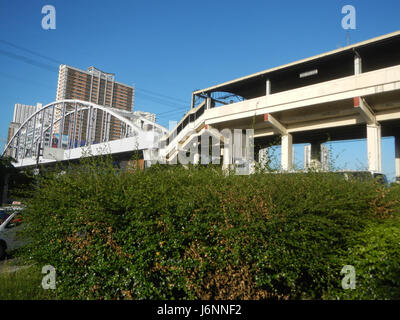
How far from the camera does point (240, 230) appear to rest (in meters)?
3.60

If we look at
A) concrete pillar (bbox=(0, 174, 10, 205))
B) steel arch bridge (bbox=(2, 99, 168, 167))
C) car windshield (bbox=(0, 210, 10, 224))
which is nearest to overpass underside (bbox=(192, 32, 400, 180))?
steel arch bridge (bbox=(2, 99, 168, 167))

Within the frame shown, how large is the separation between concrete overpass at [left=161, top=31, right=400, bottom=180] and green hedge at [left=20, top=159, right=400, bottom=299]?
931cm

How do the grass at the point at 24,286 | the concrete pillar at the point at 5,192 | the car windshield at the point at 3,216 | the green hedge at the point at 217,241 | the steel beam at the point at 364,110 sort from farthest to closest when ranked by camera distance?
1. the concrete pillar at the point at 5,192
2. the steel beam at the point at 364,110
3. the car windshield at the point at 3,216
4. the grass at the point at 24,286
5. the green hedge at the point at 217,241

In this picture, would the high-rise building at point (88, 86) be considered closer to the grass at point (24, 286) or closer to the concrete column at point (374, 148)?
the concrete column at point (374, 148)

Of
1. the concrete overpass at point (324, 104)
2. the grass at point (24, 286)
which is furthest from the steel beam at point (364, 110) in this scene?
the grass at point (24, 286)

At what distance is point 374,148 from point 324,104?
425 cm

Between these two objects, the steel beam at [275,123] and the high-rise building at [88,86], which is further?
the high-rise building at [88,86]

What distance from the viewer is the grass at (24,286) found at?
4.31 m

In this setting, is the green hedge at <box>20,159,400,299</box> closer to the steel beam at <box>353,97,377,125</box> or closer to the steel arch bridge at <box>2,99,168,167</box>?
the steel arch bridge at <box>2,99,168,167</box>

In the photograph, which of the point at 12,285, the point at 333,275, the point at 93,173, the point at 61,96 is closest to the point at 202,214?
the point at 333,275

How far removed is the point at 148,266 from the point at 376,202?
394cm

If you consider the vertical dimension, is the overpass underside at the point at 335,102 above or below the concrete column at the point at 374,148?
above

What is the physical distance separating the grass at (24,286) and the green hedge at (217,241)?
1.43ft

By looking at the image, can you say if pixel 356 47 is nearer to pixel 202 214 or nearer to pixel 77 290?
pixel 202 214
